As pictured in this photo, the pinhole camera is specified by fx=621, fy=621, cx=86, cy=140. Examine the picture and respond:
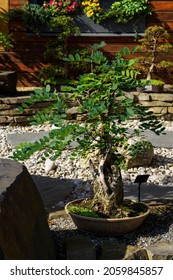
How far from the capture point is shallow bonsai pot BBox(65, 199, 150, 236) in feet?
13.2

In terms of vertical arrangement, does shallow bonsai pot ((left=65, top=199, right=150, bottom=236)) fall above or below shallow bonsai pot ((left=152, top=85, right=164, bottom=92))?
below

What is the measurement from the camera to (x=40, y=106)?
9.58 m

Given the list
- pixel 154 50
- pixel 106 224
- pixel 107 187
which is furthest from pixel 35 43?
pixel 106 224

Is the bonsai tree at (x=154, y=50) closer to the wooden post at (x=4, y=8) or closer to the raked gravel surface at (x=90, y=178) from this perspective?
the raked gravel surface at (x=90, y=178)

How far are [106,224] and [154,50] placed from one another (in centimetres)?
698

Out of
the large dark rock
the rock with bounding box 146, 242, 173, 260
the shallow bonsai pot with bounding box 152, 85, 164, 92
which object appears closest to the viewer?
the large dark rock

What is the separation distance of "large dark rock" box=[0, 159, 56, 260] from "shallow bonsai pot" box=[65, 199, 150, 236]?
1.40ft

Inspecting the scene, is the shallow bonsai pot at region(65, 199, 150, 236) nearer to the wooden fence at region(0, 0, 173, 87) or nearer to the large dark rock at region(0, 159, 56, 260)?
the large dark rock at region(0, 159, 56, 260)

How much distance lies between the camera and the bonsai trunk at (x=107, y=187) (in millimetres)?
4207

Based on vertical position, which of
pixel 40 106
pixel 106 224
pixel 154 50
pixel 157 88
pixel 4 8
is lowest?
pixel 40 106

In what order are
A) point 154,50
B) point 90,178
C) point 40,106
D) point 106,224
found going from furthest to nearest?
point 154,50 < point 40,106 < point 90,178 < point 106,224

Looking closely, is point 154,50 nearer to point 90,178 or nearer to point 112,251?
point 90,178

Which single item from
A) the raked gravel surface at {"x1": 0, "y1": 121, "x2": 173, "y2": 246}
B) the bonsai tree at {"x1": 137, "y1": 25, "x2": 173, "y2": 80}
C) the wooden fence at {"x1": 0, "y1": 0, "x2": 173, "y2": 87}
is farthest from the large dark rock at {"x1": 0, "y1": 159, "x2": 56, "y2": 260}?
the wooden fence at {"x1": 0, "y1": 0, "x2": 173, "y2": 87}

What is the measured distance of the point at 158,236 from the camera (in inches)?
161
